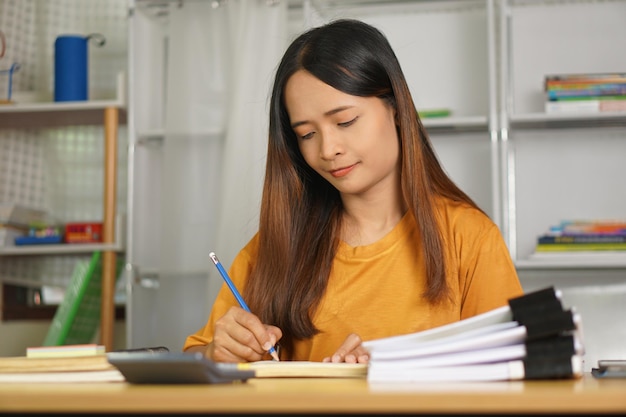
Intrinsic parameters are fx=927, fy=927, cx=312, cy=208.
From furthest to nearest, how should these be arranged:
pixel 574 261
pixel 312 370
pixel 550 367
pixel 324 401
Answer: pixel 574 261 → pixel 312 370 → pixel 550 367 → pixel 324 401

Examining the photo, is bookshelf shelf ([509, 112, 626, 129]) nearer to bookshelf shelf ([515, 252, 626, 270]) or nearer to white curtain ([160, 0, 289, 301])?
bookshelf shelf ([515, 252, 626, 270])

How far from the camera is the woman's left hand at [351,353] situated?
1.21 m

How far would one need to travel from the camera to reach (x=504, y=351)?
908 millimetres

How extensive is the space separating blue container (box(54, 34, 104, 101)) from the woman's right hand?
2176mm

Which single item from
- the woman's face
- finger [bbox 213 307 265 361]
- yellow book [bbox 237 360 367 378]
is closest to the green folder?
the woman's face

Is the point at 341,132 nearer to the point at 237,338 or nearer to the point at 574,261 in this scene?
the point at 237,338

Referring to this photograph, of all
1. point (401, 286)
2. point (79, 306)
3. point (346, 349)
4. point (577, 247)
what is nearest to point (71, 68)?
point (79, 306)

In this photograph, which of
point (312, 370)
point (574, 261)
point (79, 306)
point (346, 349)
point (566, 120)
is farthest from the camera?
point (79, 306)

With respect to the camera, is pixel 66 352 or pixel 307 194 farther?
pixel 307 194

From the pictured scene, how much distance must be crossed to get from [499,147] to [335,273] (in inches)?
61.1

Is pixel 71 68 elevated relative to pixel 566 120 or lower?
elevated

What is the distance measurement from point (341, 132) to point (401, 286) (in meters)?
0.29

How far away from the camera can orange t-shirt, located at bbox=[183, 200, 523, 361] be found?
1520 millimetres

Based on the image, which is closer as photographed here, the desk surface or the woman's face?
the desk surface
